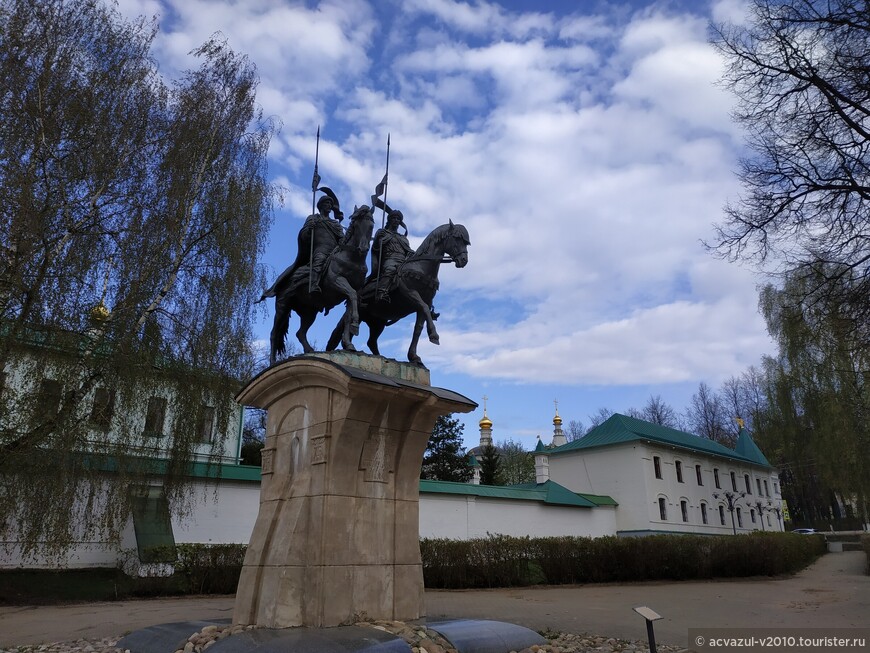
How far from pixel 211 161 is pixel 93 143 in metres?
4.18

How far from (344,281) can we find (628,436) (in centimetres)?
2930

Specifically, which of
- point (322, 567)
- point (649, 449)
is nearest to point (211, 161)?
point (322, 567)

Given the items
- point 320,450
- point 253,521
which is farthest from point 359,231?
point 253,521

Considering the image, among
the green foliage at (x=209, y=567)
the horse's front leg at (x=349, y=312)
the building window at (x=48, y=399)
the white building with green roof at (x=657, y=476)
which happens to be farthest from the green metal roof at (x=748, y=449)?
the building window at (x=48, y=399)

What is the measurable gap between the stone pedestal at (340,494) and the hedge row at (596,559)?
11.9 m

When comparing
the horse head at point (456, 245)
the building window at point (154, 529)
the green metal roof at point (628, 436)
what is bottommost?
the building window at point (154, 529)

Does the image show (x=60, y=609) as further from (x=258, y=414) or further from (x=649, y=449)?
(x=649, y=449)

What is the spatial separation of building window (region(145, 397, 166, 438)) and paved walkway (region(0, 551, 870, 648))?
3.59m

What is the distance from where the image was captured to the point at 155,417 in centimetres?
1397

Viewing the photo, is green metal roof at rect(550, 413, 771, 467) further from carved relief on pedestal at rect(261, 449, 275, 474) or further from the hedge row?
carved relief on pedestal at rect(261, 449, 275, 474)

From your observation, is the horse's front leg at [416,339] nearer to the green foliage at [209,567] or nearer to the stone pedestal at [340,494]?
the stone pedestal at [340,494]

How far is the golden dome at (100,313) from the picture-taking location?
11.6m

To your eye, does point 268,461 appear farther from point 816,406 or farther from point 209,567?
point 816,406

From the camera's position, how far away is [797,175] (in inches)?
416
